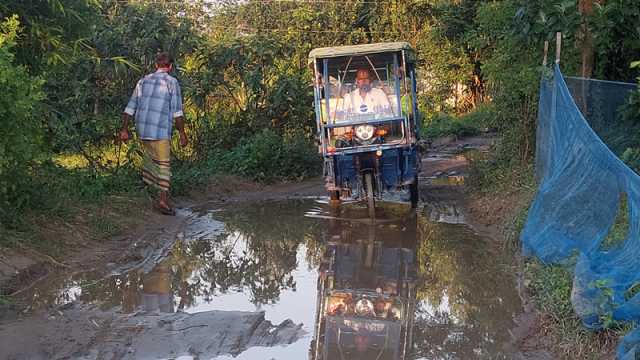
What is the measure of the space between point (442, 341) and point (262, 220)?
228 inches

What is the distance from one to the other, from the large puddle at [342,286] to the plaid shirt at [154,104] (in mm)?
1423

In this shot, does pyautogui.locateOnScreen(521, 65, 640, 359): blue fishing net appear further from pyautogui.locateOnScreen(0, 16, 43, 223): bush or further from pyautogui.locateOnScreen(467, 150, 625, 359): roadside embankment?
pyautogui.locateOnScreen(0, 16, 43, 223): bush

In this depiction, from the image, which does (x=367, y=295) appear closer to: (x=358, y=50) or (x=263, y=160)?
(x=358, y=50)

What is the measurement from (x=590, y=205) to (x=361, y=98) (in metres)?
5.78

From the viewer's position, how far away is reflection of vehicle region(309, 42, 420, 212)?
11617 mm

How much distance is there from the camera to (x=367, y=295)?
24.8 feet

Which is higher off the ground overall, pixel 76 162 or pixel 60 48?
pixel 60 48

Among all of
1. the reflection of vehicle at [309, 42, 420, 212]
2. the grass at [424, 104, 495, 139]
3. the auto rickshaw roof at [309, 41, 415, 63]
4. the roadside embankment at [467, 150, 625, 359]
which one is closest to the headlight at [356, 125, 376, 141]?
the reflection of vehicle at [309, 42, 420, 212]

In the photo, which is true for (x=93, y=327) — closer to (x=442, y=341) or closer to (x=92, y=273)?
(x=92, y=273)

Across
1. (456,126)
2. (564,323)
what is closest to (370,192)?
(564,323)

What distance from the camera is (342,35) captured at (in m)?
31.5

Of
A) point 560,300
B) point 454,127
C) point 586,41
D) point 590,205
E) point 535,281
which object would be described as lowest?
point 454,127

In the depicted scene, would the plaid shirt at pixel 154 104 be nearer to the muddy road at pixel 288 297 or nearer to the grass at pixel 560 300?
the muddy road at pixel 288 297

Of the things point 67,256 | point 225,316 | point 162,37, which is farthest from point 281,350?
point 162,37
